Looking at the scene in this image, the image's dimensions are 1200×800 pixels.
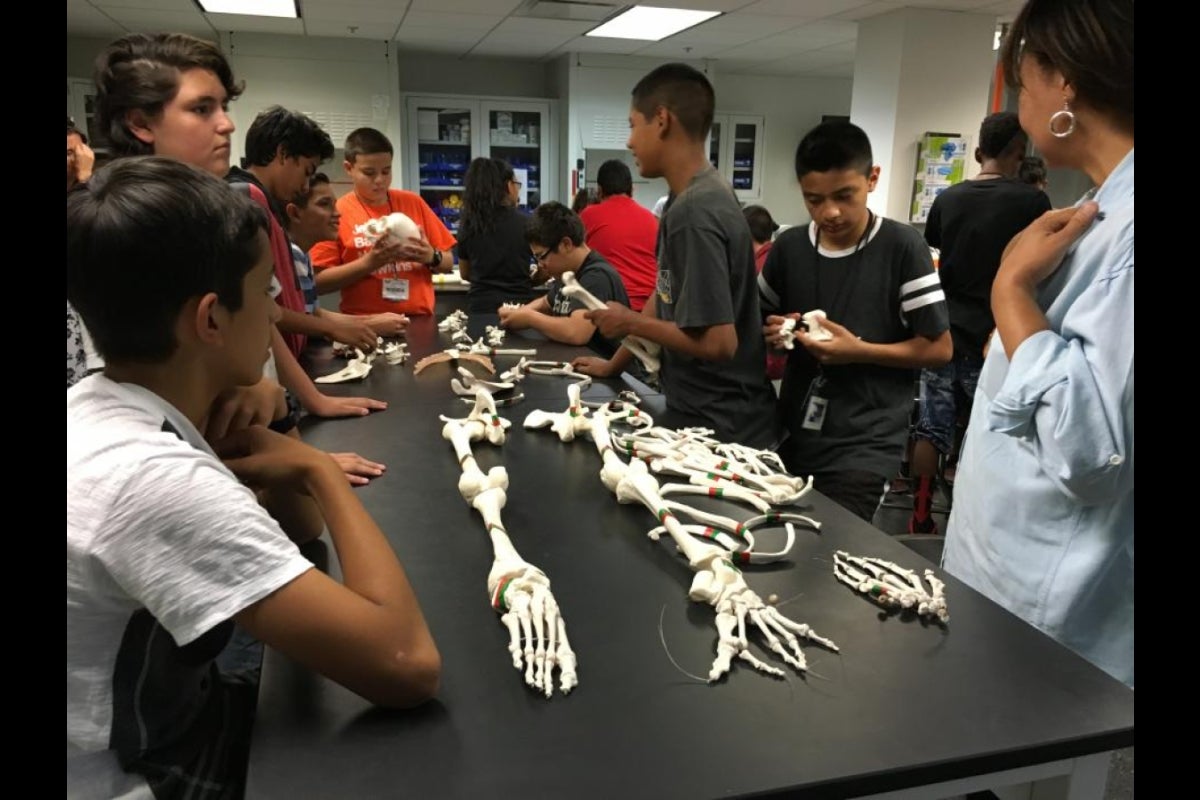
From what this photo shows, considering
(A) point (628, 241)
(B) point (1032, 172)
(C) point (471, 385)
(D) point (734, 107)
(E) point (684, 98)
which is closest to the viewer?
(E) point (684, 98)

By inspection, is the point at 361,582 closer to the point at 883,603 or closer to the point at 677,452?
the point at 883,603

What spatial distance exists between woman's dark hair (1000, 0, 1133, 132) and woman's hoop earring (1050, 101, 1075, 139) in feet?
0.07

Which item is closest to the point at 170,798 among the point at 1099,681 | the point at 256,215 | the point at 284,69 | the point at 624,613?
the point at 624,613

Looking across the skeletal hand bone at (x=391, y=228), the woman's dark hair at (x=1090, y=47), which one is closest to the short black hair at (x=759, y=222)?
the skeletal hand bone at (x=391, y=228)

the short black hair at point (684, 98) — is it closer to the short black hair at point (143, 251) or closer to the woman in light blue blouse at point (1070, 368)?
the woman in light blue blouse at point (1070, 368)

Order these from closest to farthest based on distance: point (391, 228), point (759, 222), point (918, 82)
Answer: point (391, 228), point (759, 222), point (918, 82)

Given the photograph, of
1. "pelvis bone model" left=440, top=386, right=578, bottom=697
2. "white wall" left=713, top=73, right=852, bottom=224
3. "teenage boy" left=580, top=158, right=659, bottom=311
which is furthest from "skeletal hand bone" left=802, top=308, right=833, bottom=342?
"white wall" left=713, top=73, right=852, bottom=224

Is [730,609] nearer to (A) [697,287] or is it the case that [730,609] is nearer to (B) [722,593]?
(B) [722,593]

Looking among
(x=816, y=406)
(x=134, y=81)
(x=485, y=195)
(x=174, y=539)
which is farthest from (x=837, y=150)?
(x=485, y=195)

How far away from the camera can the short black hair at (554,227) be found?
131 inches

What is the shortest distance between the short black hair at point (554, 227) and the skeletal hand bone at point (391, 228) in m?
0.52

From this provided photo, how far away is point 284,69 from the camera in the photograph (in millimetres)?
6668

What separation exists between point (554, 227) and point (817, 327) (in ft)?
5.36

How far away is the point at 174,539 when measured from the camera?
749 millimetres
